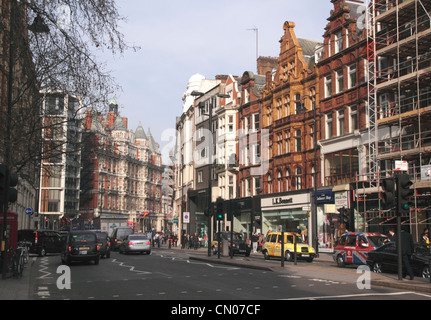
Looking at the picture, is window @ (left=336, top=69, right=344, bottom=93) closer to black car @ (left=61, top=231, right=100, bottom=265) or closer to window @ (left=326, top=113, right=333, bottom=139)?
window @ (left=326, top=113, right=333, bottom=139)

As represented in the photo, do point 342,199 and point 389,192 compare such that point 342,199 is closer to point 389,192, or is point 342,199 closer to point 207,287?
point 389,192

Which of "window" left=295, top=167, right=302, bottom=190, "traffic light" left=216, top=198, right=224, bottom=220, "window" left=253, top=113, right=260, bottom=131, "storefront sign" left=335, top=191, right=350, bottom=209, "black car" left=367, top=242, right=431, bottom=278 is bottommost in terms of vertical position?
"black car" left=367, top=242, right=431, bottom=278

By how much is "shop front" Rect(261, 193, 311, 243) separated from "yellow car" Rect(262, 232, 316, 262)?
25.2 feet

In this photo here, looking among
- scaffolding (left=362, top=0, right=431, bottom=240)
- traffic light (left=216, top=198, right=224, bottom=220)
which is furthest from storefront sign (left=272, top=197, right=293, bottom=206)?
traffic light (left=216, top=198, right=224, bottom=220)

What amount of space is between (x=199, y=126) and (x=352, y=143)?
33.1m

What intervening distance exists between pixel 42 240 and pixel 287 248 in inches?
716

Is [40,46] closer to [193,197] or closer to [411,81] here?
[411,81]

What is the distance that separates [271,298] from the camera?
1286cm

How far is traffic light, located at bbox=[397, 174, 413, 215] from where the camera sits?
16.6 meters

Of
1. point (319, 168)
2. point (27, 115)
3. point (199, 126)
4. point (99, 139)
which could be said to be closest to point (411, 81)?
point (319, 168)

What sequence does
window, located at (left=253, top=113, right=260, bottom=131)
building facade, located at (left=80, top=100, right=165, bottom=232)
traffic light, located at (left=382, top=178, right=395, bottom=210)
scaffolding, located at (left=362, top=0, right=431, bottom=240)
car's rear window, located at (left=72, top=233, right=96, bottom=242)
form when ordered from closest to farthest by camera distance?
traffic light, located at (left=382, top=178, right=395, bottom=210)
car's rear window, located at (left=72, top=233, right=96, bottom=242)
scaffolding, located at (left=362, top=0, right=431, bottom=240)
window, located at (left=253, top=113, right=260, bottom=131)
building facade, located at (left=80, top=100, right=165, bottom=232)

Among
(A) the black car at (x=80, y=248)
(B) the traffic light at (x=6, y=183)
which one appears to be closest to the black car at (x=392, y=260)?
(A) the black car at (x=80, y=248)

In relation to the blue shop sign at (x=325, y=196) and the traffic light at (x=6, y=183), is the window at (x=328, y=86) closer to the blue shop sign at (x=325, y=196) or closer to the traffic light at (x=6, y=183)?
the blue shop sign at (x=325, y=196)

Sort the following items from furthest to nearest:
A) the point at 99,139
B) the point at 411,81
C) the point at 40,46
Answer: the point at 411,81 < the point at 99,139 < the point at 40,46
